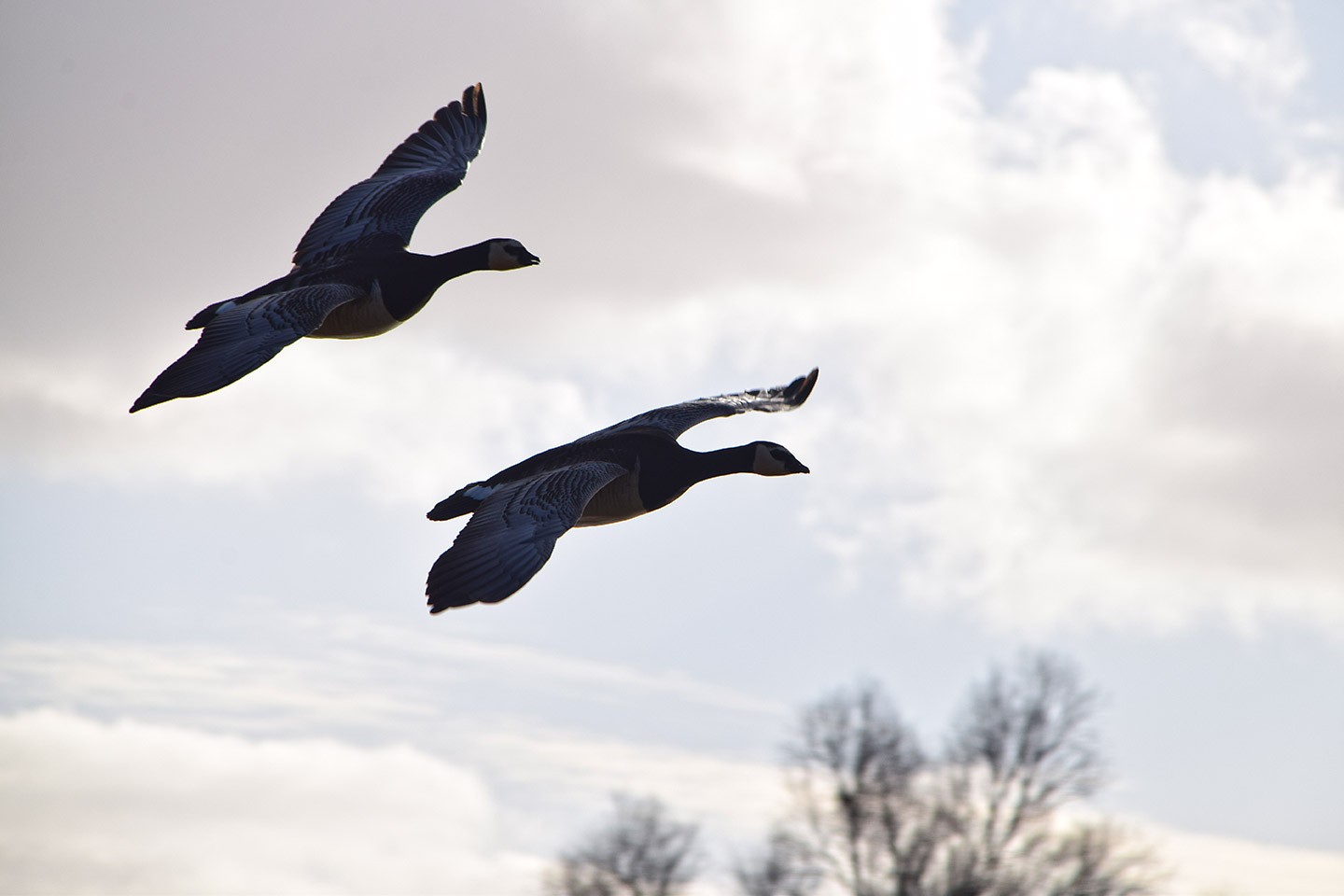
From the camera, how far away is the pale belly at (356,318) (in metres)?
17.2

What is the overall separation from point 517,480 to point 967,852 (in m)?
19.6

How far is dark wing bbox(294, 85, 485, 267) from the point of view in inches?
758

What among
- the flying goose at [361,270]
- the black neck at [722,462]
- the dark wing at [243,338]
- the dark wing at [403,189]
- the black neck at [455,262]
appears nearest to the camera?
the dark wing at [243,338]

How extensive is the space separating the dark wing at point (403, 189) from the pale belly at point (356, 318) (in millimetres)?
1358

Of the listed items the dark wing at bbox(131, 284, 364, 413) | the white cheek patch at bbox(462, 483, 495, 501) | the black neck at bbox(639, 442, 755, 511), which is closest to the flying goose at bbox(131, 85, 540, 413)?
the dark wing at bbox(131, 284, 364, 413)

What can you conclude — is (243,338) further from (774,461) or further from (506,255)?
(774,461)

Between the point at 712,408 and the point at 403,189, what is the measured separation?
4596 millimetres

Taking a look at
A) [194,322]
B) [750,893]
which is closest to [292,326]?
[194,322]

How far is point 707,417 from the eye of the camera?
19.3m

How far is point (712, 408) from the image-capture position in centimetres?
1969

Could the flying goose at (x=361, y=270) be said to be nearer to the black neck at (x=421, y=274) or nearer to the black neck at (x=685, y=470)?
the black neck at (x=421, y=274)

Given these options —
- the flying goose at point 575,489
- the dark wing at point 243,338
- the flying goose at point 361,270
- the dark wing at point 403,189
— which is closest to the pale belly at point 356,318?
the flying goose at point 361,270

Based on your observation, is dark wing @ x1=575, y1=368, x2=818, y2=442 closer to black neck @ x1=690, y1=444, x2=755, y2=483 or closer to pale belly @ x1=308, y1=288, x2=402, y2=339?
black neck @ x1=690, y1=444, x2=755, y2=483

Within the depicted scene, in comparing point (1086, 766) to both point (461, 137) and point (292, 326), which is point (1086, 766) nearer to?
point (461, 137)
